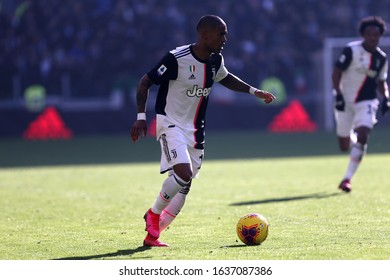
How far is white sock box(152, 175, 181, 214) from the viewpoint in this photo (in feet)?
28.5

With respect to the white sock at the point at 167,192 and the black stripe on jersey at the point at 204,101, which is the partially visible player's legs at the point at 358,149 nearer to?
the black stripe on jersey at the point at 204,101

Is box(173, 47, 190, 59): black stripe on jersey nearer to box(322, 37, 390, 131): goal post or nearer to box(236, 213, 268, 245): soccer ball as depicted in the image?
box(236, 213, 268, 245): soccer ball

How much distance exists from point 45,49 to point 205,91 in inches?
961

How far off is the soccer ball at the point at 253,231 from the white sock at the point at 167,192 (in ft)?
2.29

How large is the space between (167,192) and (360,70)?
20.8 ft

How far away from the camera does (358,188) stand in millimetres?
13875

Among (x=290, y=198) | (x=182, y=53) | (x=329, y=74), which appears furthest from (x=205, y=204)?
(x=329, y=74)

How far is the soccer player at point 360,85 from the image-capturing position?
13.9 m

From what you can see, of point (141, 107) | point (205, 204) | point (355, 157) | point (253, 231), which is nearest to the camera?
point (253, 231)

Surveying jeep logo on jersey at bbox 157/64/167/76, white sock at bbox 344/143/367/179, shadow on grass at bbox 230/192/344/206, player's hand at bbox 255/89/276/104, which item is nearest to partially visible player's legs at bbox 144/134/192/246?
jeep logo on jersey at bbox 157/64/167/76

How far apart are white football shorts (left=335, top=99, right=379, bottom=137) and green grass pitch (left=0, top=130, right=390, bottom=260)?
34.9 inches

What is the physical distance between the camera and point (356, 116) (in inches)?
561

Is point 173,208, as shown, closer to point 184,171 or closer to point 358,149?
point 184,171
